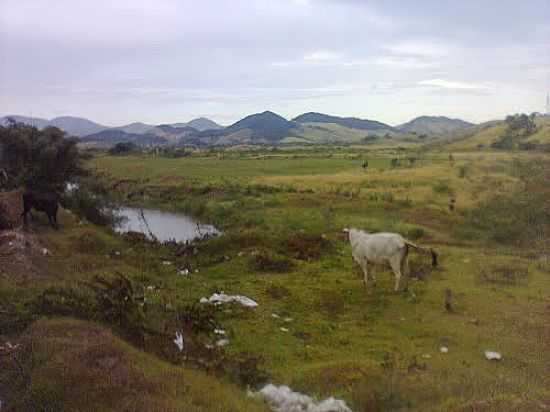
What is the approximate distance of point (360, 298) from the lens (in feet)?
60.6

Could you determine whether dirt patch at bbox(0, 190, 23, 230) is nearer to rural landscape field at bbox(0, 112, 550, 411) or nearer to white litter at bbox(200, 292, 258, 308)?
rural landscape field at bbox(0, 112, 550, 411)

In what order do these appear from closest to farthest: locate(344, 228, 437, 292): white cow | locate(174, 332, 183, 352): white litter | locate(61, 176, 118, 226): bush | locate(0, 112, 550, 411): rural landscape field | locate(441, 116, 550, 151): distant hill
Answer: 1. locate(0, 112, 550, 411): rural landscape field
2. locate(174, 332, 183, 352): white litter
3. locate(344, 228, 437, 292): white cow
4. locate(61, 176, 118, 226): bush
5. locate(441, 116, 550, 151): distant hill

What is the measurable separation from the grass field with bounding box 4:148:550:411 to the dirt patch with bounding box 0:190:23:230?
1.41 meters

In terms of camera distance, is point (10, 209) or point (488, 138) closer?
point (10, 209)

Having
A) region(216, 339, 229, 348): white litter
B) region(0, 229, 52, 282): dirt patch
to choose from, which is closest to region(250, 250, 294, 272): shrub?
region(0, 229, 52, 282): dirt patch

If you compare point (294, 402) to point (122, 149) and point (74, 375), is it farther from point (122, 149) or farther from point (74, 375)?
point (122, 149)

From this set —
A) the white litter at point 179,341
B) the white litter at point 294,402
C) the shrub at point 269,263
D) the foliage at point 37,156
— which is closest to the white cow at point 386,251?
the shrub at point 269,263

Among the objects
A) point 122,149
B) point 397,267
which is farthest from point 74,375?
point 122,149

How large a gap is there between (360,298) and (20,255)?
431 inches

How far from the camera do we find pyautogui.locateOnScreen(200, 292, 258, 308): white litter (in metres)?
17.0

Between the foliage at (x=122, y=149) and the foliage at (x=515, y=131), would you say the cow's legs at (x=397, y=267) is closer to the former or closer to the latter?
the foliage at (x=515, y=131)

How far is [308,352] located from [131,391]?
581 centimetres

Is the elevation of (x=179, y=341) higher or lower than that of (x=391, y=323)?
higher

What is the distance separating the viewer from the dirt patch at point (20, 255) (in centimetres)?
1630
